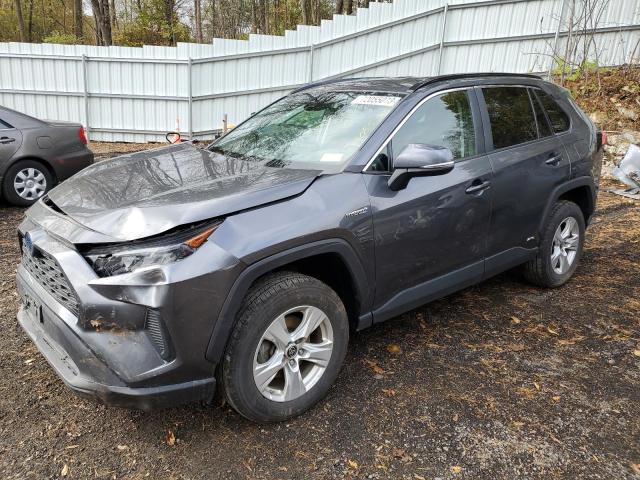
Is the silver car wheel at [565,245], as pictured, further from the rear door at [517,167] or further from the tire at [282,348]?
the tire at [282,348]

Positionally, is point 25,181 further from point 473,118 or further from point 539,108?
point 539,108

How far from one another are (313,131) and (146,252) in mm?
1521

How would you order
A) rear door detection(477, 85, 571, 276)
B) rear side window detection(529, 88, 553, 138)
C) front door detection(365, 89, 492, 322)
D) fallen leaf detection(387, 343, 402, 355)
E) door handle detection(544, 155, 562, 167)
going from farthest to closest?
rear side window detection(529, 88, 553, 138) < door handle detection(544, 155, 562, 167) < rear door detection(477, 85, 571, 276) < fallen leaf detection(387, 343, 402, 355) < front door detection(365, 89, 492, 322)

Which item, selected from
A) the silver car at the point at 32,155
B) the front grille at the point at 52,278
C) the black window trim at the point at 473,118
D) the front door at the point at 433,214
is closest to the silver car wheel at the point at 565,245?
the front door at the point at 433,214

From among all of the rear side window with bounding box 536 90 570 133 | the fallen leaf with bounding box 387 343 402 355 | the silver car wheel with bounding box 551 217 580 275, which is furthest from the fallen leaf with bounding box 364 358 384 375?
the rear side window with bounding box 536 90 570 133

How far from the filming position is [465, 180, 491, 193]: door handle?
3.35 metres

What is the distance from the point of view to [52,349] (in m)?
2.51

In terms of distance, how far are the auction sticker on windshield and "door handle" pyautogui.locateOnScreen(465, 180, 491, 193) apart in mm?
725

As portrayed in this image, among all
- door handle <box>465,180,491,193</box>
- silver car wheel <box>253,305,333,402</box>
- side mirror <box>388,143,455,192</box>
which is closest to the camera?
silver car wheel <box>253,305,333,402</box>

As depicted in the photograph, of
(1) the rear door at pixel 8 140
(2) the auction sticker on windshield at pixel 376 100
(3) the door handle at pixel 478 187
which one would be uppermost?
(2) the auction sticker on windshield at pixel 376 100

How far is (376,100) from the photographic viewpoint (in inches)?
131

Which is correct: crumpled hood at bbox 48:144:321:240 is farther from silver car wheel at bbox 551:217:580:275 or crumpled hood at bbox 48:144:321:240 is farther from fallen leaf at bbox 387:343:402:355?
silver car wheel at bbox 551:217:580:275

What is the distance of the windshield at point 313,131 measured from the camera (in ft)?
10.1

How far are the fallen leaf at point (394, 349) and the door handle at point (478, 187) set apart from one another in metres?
1.12
